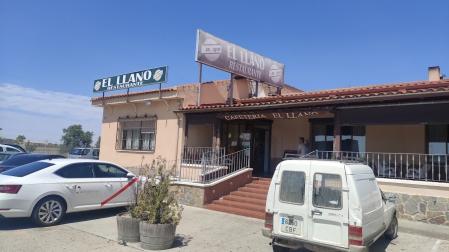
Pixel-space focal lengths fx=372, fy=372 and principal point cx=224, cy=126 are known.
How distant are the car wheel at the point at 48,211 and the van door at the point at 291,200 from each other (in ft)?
16.9

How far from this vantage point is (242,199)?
37.7 feet

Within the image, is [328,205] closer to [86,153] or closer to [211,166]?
[211,166]

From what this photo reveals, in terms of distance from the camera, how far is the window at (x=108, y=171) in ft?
31.3

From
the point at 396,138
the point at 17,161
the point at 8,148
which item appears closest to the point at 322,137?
the point at 396,138

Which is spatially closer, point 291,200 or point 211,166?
point 291,200

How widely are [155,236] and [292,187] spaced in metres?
2.67

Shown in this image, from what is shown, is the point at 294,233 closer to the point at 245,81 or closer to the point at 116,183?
the point at 116,183

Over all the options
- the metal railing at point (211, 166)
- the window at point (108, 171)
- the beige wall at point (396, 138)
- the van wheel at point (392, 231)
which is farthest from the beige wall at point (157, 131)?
the van wheel at point (392, 231)

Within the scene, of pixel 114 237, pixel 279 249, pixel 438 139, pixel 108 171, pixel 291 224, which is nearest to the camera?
pixel 291 224

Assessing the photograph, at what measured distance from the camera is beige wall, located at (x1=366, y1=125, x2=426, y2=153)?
1189 centimetres

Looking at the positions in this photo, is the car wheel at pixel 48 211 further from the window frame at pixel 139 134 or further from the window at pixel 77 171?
the window frame at pixel 139 134

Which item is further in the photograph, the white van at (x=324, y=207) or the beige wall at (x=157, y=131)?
the beige wall at (x=157, y=131)

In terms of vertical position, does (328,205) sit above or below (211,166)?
below

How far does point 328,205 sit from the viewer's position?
5.89 m
